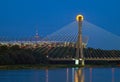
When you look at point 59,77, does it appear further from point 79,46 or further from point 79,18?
point 79,18

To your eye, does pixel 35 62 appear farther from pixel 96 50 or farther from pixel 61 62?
pixel 96 50

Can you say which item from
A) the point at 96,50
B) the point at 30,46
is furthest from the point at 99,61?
the point at 30,46

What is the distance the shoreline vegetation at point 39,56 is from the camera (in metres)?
58.0

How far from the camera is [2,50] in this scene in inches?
2539

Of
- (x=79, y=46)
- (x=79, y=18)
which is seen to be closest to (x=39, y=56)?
(x=79, y=46)

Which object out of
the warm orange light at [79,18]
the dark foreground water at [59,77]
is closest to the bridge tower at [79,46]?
the warm orange light at [79,18]

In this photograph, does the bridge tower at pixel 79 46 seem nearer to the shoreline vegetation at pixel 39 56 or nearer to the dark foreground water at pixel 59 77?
the shoreline vegetation at pixel 39 56

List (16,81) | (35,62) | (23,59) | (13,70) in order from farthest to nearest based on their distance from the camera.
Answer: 1. (35,62)
2. (23,59)
3. (13,70)
4. (16,81)

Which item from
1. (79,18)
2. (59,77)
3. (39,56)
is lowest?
(59,77)

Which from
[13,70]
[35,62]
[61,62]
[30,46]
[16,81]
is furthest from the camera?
[30,46]

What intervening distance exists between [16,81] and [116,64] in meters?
52.8

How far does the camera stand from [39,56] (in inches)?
2689

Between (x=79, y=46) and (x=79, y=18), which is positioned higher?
(x=79, y=18)

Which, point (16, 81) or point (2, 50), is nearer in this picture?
point (16, 81)
